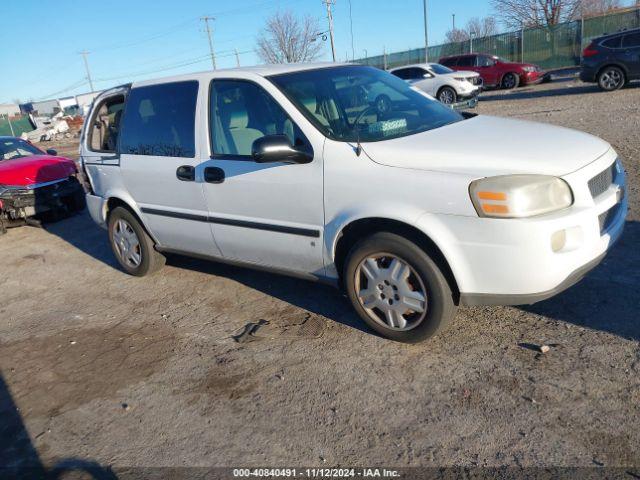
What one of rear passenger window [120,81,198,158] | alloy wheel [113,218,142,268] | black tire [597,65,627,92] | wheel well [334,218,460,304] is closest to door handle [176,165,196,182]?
rear passenger window [120,81,198,158]

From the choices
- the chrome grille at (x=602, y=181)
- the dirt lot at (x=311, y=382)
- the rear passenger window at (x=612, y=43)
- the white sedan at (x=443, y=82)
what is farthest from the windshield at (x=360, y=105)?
the white sedan at (x=443, y=82)

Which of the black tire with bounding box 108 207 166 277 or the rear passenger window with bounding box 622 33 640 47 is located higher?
the rear passenger window with bounding box 622 33 640 47

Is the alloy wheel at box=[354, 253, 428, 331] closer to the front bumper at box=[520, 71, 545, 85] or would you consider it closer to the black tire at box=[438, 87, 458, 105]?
the black tire at box=[438, 87, 458, 105]

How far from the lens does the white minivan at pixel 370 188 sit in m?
3.00

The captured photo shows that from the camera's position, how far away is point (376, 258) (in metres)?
3.46

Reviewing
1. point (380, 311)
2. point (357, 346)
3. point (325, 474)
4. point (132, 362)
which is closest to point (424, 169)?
point (380, 311)

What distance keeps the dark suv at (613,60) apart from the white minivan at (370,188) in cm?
1383

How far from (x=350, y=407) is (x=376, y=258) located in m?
0.97

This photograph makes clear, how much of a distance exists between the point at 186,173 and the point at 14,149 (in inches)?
264

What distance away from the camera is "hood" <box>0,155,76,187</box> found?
8.05 metres

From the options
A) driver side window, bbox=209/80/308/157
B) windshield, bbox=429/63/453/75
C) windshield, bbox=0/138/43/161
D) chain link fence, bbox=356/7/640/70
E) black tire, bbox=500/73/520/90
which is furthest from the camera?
chain link fence, bbox=356/7/640/70

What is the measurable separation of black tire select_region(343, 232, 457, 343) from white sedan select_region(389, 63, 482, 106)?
1546 cm

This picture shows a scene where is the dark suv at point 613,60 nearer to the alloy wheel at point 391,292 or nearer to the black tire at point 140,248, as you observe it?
the black tire at point 140,248

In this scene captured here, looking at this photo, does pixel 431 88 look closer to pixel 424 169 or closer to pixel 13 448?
pixel 424 169
